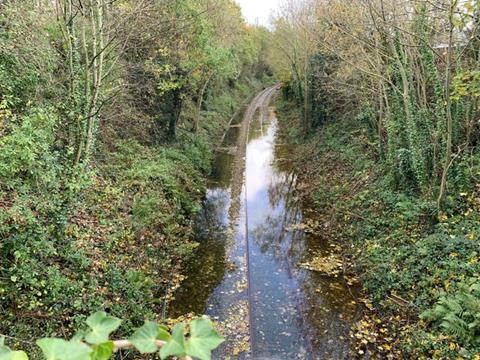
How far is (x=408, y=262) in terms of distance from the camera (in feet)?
28.7

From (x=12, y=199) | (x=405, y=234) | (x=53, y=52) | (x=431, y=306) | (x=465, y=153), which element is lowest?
(x=431, y=306)

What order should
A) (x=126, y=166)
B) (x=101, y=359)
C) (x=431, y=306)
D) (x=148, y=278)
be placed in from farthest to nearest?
(x=126, y=166) → (x=148, y=278) → (x=431, y=306) → (x=101, y=359)

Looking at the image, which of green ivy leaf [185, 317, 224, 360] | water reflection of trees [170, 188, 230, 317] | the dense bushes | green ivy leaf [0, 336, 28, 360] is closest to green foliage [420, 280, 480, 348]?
water reflection of trees [170, 188, 230, 317]

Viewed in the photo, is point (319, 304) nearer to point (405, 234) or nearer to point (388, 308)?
point (388, 308)

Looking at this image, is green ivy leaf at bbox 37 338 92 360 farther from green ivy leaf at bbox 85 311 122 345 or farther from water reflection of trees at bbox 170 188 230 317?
water reflection of trees at bbox 170 188 230 317

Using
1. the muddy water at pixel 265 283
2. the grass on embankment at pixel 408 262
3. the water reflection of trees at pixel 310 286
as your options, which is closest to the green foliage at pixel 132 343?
the grass on embankment at pixel 408 262

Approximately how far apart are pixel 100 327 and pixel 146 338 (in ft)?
0.69

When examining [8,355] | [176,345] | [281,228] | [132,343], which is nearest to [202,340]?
[176,345]

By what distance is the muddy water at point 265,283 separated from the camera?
26.0 ft

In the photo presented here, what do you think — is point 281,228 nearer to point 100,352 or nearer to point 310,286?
point 310,286

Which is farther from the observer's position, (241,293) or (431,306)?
(241,293)

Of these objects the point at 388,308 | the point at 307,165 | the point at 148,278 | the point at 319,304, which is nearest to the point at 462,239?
the point at 388,308

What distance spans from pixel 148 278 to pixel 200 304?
148 centimetres

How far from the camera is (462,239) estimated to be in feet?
26.4
